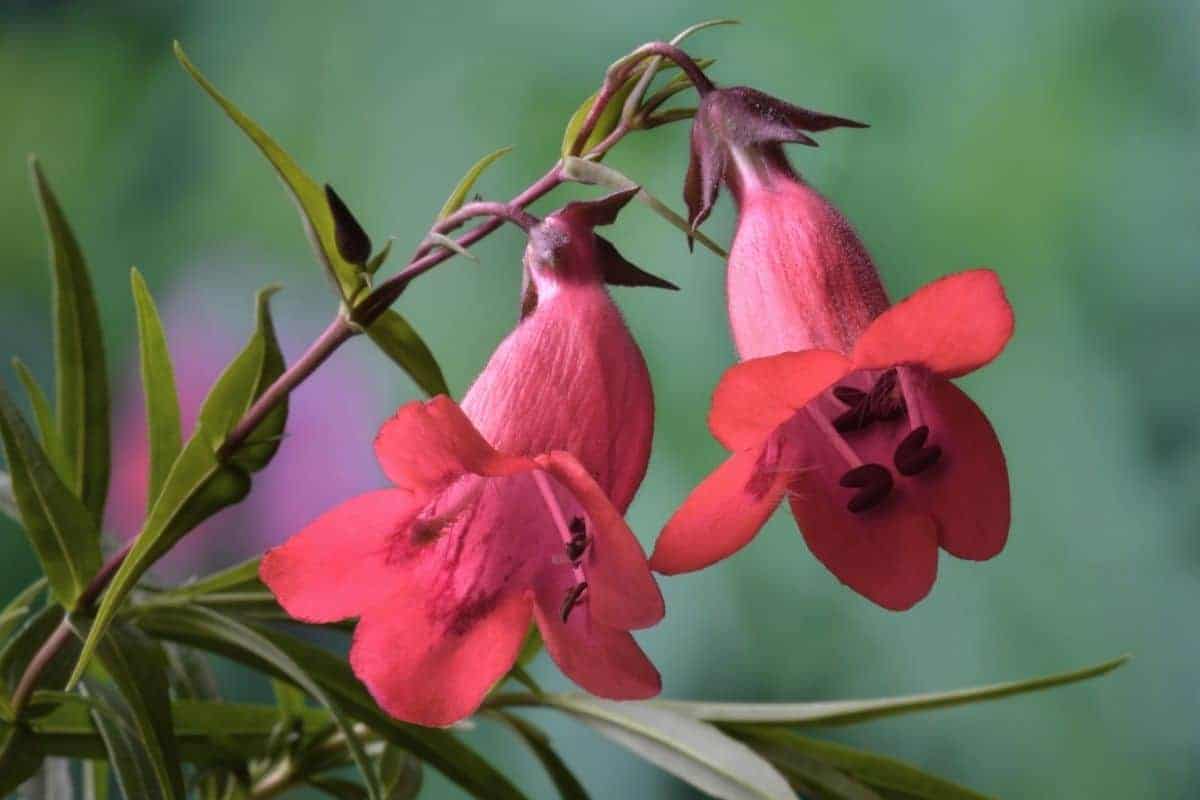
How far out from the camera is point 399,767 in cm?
72

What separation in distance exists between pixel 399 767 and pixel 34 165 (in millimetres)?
388

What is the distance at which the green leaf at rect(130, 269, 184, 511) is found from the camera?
0.63 metres

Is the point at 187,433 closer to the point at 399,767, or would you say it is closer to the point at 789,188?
the point at 399,767

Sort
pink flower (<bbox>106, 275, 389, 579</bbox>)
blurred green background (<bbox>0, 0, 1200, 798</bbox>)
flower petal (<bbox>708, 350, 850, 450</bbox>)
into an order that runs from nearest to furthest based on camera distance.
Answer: flower petal (<bbox>708, 350, 850, 450</bbox>), blurred green background (<bbox>0, 0, 1200, 798</bbox>), pink flower (<bbox>106, 275, 389, 579</bbox>)

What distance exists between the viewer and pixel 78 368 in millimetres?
716

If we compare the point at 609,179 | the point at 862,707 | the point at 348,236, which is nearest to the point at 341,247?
the point at 348,236

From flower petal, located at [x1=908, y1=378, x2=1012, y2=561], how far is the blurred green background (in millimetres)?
797

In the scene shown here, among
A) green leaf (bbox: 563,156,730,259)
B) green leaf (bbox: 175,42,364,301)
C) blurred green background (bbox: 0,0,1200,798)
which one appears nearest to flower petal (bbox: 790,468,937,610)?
green leaf (bbox: 563,156,730,259)

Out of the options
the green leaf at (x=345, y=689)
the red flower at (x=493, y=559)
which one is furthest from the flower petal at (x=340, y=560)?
the green leaf at (x=345, y=689)

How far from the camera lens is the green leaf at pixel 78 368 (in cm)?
69

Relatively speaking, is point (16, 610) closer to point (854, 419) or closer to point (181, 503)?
point (181, 503)

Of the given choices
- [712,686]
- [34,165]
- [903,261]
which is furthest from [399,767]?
[903,261]

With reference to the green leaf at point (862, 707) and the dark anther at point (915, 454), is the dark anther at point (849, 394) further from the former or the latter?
the green leaf at point (862, 707)

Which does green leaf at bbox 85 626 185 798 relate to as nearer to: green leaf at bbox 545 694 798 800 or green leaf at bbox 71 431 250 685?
green leaf at bbox 71 431 250 685
